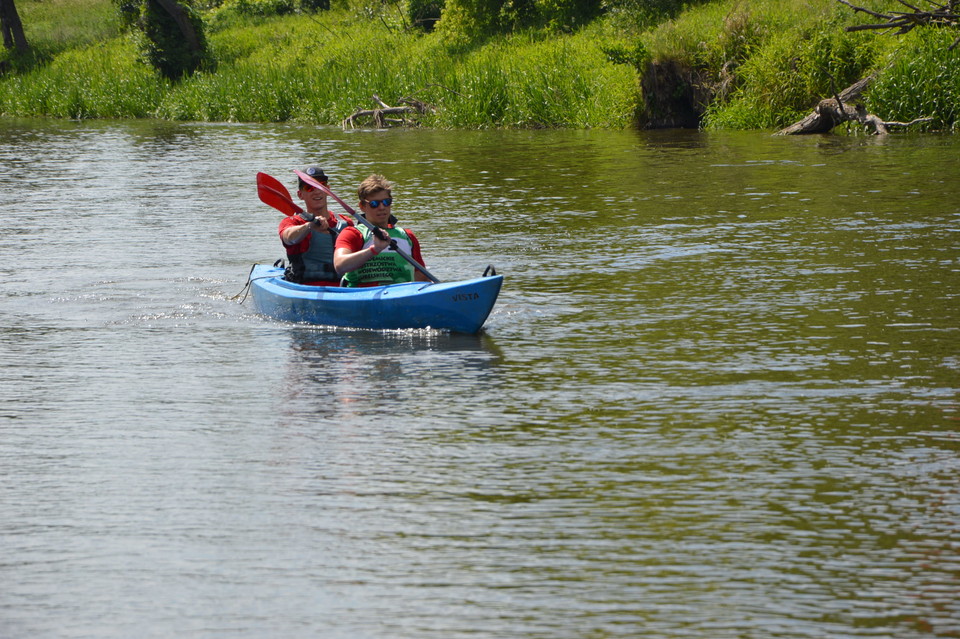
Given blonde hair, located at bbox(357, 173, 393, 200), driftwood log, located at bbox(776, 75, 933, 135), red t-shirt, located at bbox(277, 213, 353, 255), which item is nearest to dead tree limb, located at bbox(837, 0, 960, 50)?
driftwood log, located at bbox(776, 75, 933, 135)

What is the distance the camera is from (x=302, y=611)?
3996 millimetres

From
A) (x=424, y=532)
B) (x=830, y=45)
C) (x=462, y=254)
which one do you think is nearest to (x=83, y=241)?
(x=462, y=254)

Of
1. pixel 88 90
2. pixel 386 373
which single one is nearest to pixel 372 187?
pixel 386 373

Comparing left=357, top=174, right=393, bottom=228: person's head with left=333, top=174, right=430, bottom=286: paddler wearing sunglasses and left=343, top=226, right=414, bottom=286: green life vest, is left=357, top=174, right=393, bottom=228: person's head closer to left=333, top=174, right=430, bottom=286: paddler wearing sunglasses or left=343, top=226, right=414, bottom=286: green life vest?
left=333, top=174, right=430, bottom=286: paddler wearing sunglasses

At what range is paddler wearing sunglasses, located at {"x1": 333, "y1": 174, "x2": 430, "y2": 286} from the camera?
8.41 meters

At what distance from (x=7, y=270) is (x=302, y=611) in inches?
332

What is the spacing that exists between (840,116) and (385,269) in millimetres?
13726

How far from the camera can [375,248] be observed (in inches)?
328

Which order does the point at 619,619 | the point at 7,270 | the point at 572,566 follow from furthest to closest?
the point at 7,270 → the point at 572,566 → the point at 619,619

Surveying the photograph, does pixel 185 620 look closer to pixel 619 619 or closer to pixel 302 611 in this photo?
pixel 302 611

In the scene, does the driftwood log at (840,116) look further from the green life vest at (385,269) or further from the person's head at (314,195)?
the green life vest at (385,269)

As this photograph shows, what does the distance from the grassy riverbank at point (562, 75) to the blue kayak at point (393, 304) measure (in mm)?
13647

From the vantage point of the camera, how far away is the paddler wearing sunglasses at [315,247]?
9.16 meters

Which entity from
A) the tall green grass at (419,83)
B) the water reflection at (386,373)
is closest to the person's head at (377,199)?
the water reflection at (386,373)
